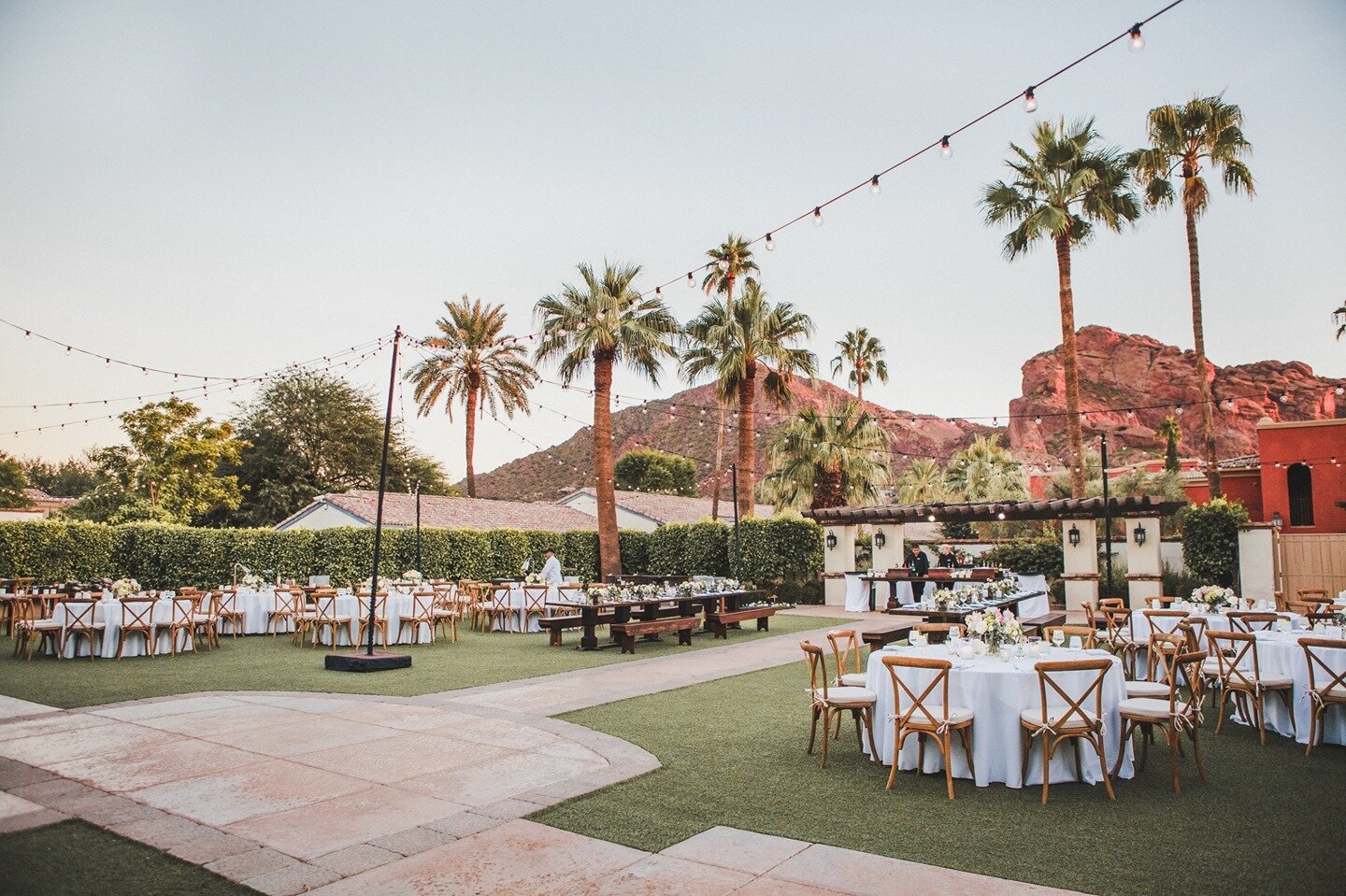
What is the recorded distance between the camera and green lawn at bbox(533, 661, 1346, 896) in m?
4.21

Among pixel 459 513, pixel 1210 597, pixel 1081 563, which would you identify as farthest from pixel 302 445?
pixel 1210 597

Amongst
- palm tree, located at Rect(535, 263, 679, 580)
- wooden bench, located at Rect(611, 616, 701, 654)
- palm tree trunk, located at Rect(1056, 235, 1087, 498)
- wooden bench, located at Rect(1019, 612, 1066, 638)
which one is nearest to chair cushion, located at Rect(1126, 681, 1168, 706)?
wooden bench, located at Rect(1019, 612, 1066, 638)

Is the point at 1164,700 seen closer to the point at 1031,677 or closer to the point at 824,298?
the point at 1031,677

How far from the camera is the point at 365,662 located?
11680 millimetres

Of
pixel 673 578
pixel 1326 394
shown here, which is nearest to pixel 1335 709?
pixel 673 578

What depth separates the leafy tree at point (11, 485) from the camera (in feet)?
162

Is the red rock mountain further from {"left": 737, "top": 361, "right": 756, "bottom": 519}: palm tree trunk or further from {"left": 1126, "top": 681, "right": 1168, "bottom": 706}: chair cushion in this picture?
{"left": 1126, "top": 681, "right": 1168, "bottom": 706}: chair cushion

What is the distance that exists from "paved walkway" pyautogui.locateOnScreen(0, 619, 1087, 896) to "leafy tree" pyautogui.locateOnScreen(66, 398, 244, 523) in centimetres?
2753

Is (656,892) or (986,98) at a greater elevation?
(986,98)

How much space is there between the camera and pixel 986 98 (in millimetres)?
9188

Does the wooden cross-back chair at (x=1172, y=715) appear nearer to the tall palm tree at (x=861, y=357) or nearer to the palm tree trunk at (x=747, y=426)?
the palm tree trunk at (x=747, y=426)

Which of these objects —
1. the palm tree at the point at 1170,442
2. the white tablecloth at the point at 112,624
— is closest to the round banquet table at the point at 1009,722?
the white tablecloth at the point at 112,624

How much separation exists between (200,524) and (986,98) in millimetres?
40502

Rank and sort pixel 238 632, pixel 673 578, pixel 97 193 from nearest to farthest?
pixel 97 193 → pixel 238 632 → pixel 673 578
